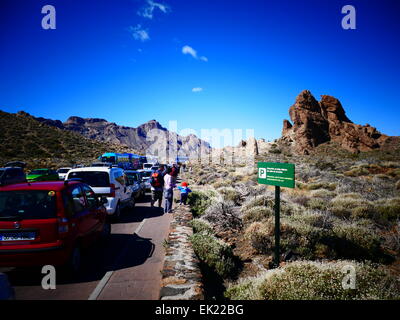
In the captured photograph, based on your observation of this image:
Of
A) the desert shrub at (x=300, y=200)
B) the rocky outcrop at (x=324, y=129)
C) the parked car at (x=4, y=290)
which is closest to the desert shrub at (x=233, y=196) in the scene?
the desert shrub at (x=300, y=200)

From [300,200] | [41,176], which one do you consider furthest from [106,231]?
[41,176]

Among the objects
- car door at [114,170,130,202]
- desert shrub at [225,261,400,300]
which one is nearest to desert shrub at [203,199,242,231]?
car door at [114,170,130,202]

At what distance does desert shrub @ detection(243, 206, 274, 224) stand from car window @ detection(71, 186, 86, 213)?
547cm

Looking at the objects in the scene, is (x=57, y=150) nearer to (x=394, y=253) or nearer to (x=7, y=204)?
(x=7, y=204)

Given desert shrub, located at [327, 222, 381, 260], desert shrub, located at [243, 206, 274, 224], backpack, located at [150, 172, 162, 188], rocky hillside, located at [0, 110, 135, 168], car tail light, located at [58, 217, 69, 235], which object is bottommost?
desert shrub, located at [327, 222, 381, 260]

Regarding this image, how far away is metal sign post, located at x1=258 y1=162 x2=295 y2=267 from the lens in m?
4.90

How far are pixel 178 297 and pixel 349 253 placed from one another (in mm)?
5085

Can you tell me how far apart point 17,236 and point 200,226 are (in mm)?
4693

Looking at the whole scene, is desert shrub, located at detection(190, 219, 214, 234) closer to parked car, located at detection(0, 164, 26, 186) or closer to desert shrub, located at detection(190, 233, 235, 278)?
desert shrub, located at detection(190, 233, 235, 278)

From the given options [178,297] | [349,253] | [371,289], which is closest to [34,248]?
[178,297]

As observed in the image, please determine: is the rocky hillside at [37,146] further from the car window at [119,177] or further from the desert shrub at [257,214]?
the desert shrub at [257,214]

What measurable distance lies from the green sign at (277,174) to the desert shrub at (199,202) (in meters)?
4.79

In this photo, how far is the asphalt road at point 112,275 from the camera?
381cm

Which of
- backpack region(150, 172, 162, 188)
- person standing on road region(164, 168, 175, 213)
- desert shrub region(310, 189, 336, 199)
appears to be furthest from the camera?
desert shrub region(310, 189, 336, 199)
